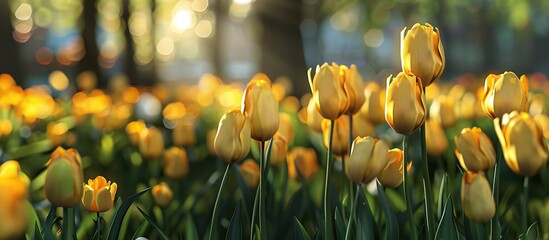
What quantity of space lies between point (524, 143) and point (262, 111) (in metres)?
0.55

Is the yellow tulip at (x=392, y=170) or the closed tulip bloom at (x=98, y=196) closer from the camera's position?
the closed tulip bloom at (x=98, y=196)

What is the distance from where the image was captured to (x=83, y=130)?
3754 mm

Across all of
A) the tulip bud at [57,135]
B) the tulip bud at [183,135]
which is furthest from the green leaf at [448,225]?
the tulip bud at [57,135]

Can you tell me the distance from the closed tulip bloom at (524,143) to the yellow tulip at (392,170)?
0.80 feet

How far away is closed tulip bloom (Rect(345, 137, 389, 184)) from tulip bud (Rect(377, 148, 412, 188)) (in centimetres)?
10

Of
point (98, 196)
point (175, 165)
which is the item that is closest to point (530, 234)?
point (98, 196)

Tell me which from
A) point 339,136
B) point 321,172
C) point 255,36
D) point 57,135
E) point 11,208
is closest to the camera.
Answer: point 11,208

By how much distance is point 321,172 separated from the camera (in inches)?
113

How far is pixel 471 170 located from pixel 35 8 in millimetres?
20010

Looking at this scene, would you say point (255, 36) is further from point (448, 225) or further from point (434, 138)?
point (448, 225)

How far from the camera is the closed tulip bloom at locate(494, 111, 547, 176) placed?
4.77ft

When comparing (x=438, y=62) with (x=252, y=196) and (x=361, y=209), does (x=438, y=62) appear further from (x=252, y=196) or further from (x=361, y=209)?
(x=252, y=196)

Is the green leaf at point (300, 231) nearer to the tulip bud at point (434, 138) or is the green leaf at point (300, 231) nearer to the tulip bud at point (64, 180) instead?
the tulip bud at point (64, 180)

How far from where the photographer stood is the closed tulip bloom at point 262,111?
5.03 ft
